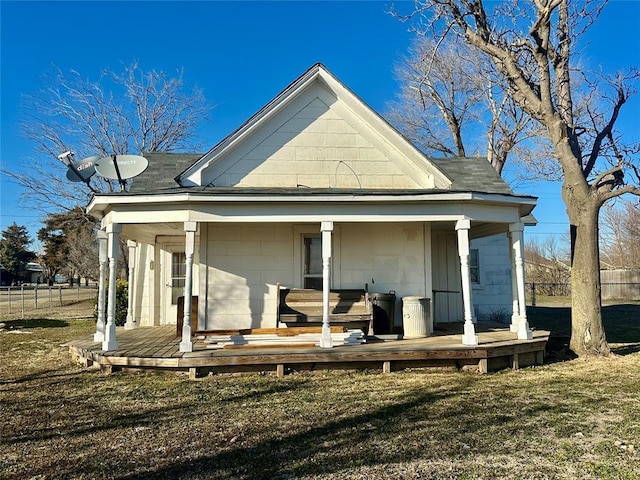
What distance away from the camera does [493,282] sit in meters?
14.3

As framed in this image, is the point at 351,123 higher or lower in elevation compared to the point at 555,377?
higher

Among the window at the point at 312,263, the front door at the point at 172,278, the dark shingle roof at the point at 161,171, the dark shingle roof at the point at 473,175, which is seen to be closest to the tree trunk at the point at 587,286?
the dark shingle roof at the point at 473,175

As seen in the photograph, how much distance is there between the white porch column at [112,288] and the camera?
8.30 metres

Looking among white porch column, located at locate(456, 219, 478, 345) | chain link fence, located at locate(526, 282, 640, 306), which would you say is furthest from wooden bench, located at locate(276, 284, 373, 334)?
chain link fence, located at locate(526, 282, 640, 306)

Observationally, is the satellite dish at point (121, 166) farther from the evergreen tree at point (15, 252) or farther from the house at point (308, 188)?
the evergreen tree at point (15, 252)

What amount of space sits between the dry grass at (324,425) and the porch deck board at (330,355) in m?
0.24

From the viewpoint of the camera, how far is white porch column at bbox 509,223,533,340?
351 inches

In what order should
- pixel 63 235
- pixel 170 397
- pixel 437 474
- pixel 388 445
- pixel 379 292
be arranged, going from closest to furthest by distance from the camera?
pixel 437 474
pixel 388 445
pixel 170 397
pixel 379 292
pixel 63 235

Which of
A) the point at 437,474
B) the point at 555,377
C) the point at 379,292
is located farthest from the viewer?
the point at 379,292

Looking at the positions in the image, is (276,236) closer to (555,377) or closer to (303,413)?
(303,413)

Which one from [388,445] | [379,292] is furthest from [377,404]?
[379,292]

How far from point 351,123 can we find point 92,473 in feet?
26.1

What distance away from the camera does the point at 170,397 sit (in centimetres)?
663

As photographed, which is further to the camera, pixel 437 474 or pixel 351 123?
pixel 351 123
